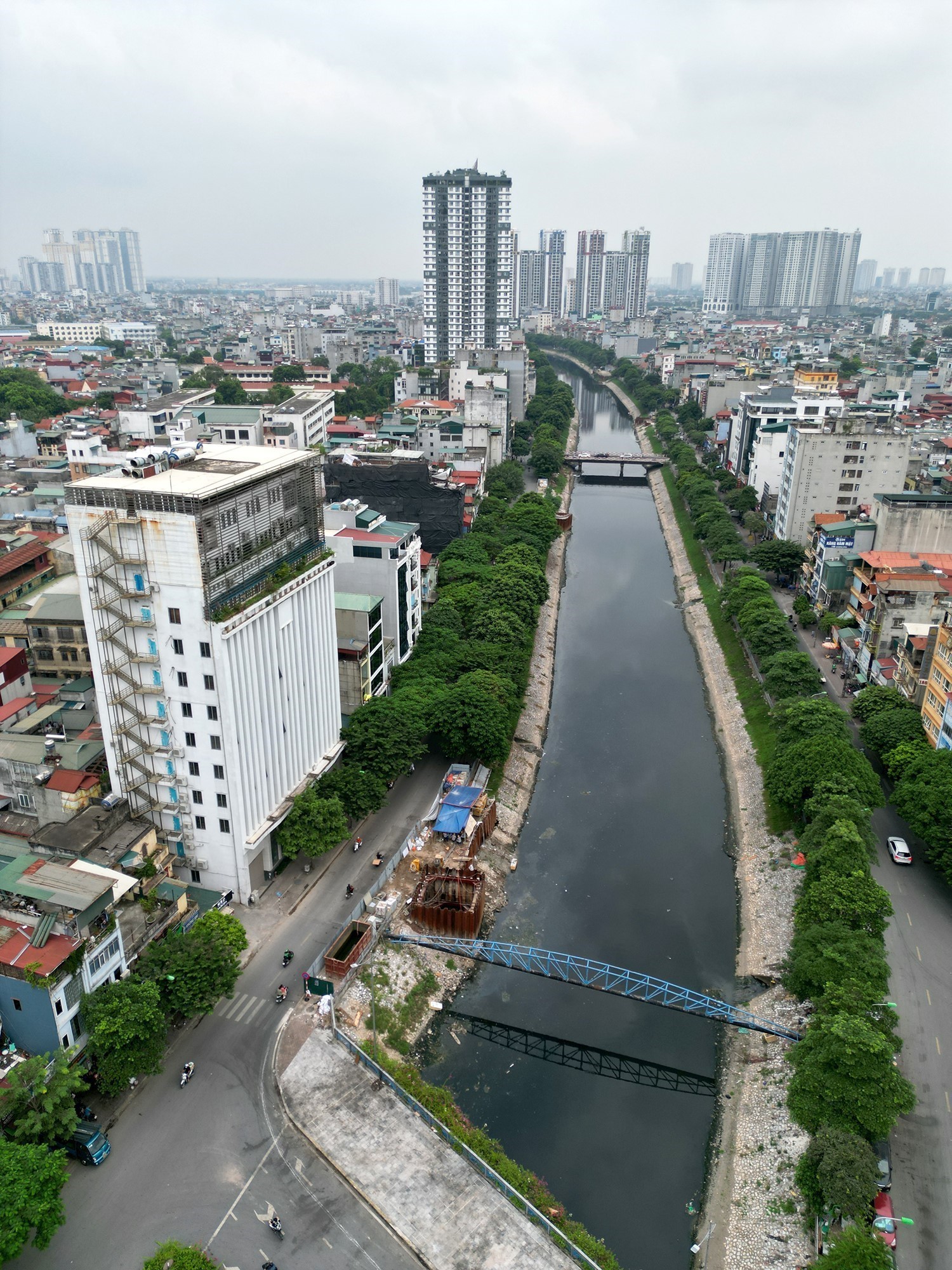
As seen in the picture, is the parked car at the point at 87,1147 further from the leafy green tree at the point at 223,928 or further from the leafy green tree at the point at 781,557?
the leafy green tree at the point at 781,557

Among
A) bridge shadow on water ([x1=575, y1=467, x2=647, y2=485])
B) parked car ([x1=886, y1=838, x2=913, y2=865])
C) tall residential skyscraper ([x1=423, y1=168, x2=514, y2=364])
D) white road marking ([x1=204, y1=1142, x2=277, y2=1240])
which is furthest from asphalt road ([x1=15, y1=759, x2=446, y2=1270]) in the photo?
tall residential skyscraper ([x1=423, y1=168, x2=514, y2=364])

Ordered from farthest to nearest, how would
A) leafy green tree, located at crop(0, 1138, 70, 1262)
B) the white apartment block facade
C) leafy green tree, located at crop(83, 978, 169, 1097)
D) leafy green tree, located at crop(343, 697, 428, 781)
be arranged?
the white apartment block facade < leafy green tree, located at crop(343, 697, 428, 781) < leafy green tree, located at crop(83, 978, 169, 1097) < leafy green tree, located at crop(0, 1138, 70, 1262)

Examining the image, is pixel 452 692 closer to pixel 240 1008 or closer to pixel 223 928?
pixel 223 928

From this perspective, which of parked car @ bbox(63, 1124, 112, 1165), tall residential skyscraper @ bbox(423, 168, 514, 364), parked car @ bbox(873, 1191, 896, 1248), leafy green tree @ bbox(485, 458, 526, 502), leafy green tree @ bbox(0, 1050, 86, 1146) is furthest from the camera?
tall residential skyscraper @ bbox(423, 168, 514, 364)

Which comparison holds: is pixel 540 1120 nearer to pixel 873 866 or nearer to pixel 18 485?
pixel 873 866

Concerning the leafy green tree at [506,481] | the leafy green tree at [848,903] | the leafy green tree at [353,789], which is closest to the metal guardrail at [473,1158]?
the leafy green tree at [353,789]

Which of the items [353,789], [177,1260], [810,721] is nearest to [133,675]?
[353,789]

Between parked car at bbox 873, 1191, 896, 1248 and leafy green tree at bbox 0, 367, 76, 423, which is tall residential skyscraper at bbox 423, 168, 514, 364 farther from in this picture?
parked car at bbox 873, 1191, 896, 1248


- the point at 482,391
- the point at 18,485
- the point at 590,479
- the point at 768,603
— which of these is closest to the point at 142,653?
the point at 768,603
